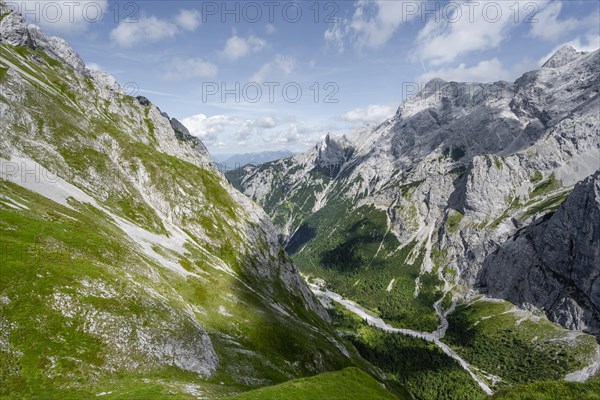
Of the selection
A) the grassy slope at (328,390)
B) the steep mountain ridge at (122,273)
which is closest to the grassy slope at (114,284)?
Answer: the steep mountain ridge at (122,273)

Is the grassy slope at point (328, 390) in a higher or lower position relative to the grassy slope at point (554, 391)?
lower

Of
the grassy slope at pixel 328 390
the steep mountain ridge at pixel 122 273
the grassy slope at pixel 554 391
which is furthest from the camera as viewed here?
the steep mountain ridge at pixel 122 273

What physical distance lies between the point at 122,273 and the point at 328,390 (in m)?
45.2

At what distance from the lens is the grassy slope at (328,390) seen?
33344 mm

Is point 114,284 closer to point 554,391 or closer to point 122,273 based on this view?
point 122,273

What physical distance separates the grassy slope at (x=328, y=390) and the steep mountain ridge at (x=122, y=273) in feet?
40.9

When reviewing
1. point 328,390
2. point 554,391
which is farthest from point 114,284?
point 554,391

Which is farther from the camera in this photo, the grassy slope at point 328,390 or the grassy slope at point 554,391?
the grassy slope at point 328,390

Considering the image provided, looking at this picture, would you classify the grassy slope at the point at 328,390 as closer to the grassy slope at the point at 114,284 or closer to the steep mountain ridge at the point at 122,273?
the steep mountain ridge at the point at 122,273

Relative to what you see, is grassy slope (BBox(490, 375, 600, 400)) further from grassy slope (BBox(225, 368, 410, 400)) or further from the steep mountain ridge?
the steep mountain ridge

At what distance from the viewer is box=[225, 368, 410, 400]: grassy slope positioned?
1313 inches

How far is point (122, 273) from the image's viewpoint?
209 feet

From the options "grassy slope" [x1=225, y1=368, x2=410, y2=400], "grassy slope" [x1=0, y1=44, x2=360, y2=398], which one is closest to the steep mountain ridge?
"grassy slope" [x1=0, y1=44, x2=360, y2=398]

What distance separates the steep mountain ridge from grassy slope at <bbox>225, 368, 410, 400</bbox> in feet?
40.9
